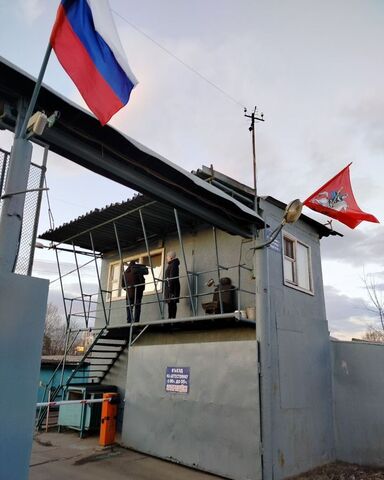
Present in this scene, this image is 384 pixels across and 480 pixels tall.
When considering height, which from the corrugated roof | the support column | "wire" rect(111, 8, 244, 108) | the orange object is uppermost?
"wire" rect(111, 8, 244, 108)

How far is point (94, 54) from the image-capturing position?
151 inches

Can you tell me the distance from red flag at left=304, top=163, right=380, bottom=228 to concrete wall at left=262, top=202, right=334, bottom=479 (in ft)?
3.86

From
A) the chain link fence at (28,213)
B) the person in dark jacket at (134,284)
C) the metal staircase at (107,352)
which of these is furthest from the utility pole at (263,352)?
the chain link fence at (28,213)

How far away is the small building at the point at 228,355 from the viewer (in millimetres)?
7594

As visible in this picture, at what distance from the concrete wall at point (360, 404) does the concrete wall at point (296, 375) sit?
25cm

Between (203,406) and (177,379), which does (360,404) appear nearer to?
(203,406)

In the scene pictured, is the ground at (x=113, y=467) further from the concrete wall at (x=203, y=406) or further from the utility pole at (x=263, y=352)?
the utility pole at (x=263, y=352)

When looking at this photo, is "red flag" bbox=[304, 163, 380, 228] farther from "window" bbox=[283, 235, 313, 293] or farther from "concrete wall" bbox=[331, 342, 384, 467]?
"concrete wall" bbox=[331, 342, 384, 467]

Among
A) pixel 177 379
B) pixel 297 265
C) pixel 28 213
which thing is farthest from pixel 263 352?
pixel 28 213

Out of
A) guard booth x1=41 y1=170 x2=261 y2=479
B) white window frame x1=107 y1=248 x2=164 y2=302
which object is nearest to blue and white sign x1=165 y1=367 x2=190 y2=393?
guard booth x1=41 y1=170 x2=261 y2=479

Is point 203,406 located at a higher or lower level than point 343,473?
higher

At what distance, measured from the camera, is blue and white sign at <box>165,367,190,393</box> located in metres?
8.62

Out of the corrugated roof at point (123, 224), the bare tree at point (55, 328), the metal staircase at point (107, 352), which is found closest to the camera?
the corrugated roof at point (123, 224)

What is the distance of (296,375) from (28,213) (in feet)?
22.0
